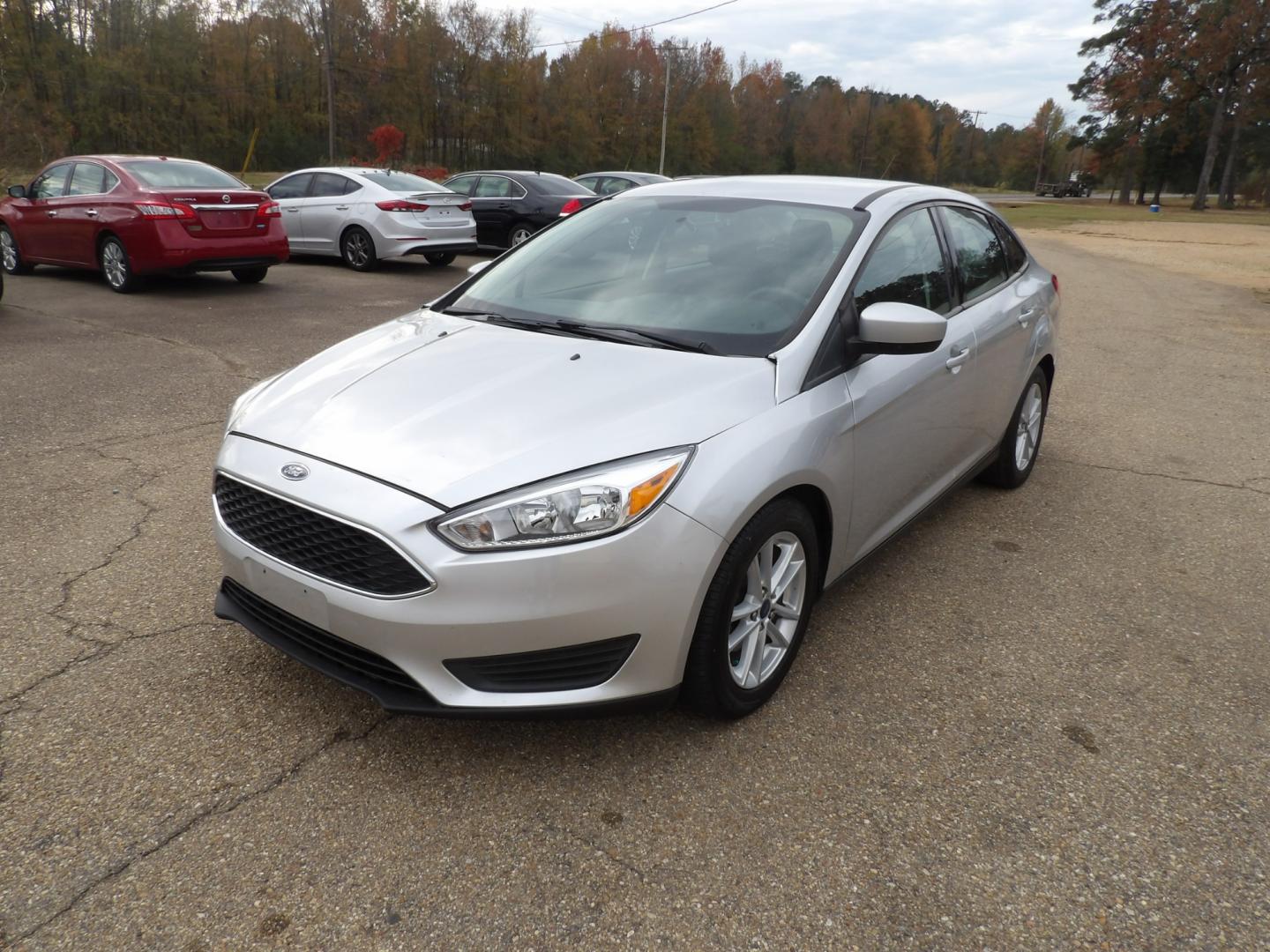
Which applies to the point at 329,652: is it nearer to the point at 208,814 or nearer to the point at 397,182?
the point at 208,814

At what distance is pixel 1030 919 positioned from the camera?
84.0 inches

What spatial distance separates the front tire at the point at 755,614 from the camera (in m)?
2.54

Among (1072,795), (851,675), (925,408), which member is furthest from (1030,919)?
(925,408)

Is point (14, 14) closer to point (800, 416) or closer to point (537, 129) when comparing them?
point (537, 129)

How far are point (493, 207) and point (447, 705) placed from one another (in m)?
13.8

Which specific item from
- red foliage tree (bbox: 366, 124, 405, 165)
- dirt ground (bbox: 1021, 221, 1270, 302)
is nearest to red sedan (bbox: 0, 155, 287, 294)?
dirt ground (bbox: 1021, 221, 1270, 302)

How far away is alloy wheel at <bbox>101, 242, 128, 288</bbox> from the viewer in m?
10.1

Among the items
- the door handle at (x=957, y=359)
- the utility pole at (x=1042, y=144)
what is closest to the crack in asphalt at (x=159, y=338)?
the door handle at (x=957, y=359)

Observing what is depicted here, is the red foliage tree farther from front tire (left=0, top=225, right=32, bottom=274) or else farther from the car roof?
the car roof

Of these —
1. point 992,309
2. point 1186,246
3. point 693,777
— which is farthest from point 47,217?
point 1186,246

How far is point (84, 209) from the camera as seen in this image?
33.6 ft

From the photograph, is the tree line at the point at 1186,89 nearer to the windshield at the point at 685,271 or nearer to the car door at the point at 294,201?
the car door at the point at 294,201

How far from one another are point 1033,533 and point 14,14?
64.8m

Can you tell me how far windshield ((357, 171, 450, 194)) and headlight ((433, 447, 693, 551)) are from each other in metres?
11.7
